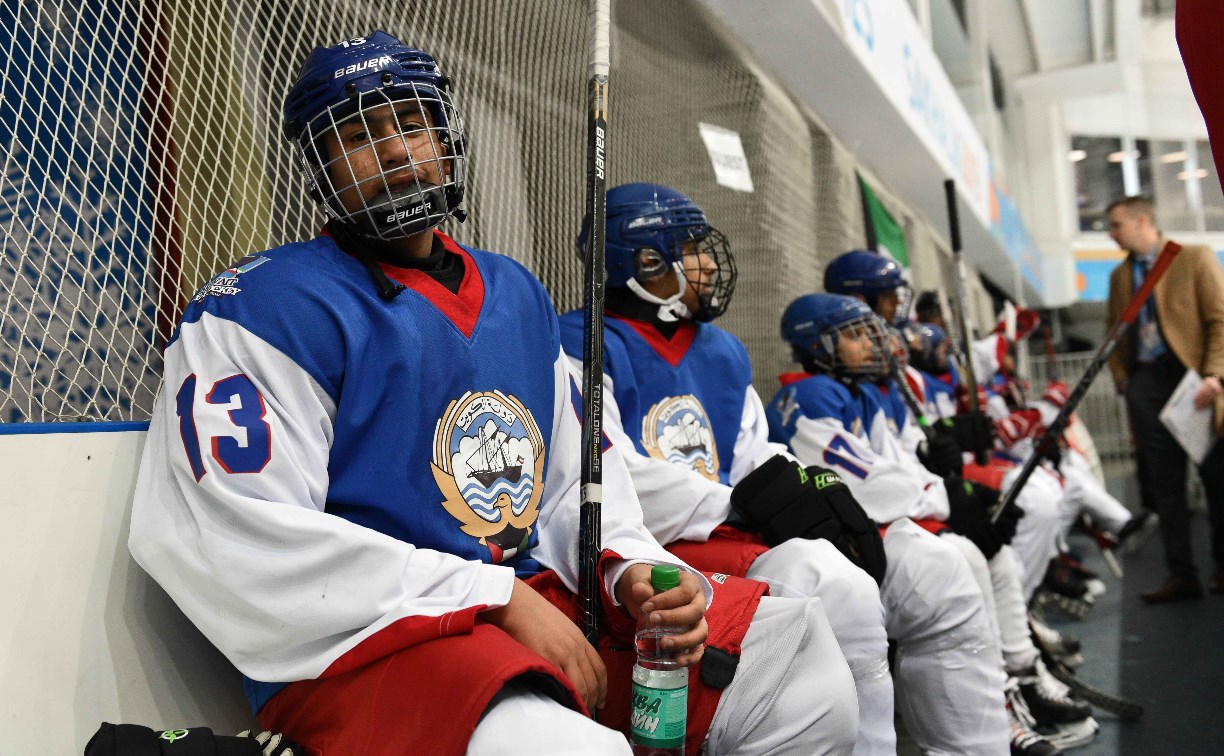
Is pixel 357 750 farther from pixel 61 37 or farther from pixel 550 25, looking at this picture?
pixel 550 25

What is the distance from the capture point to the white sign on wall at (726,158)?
3398 mm

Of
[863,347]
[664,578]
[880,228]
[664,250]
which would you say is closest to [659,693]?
[664,578]

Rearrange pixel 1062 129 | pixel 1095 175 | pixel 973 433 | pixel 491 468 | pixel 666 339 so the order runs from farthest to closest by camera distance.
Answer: pixel 1062 129, pixel 1095 175, pixel 973 433, pixel 666 339, pixel 491 468

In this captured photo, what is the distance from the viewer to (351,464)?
133 centimetres

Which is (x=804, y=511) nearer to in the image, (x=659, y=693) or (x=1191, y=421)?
(x=659, y=693)

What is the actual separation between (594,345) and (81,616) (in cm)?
80

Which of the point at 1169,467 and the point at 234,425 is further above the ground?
the point at 234,425

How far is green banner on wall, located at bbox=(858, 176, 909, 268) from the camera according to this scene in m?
5.62

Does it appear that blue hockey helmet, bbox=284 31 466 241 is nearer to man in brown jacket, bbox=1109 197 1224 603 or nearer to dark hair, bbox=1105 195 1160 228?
man in brown jacket, bbox=1109 197 1224 603

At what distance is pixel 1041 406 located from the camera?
6418 mm

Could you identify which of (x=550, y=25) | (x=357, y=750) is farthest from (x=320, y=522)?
(x=550, y=25)

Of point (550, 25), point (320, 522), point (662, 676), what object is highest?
point (550, 25)

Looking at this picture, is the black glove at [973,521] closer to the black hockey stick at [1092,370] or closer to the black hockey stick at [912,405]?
the black hockey stick at [1092,370]

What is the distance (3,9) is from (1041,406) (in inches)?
245
